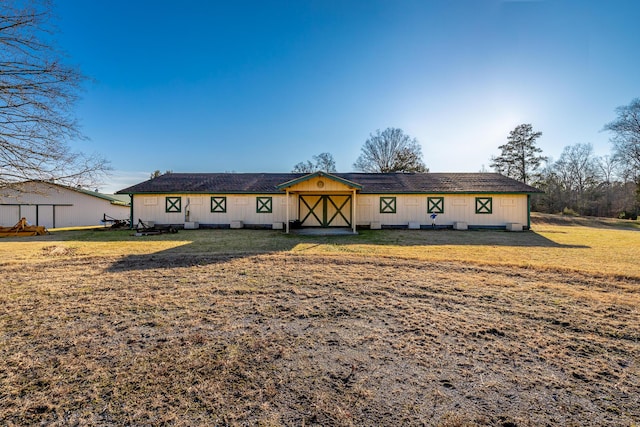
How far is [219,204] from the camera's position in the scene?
17766 mm

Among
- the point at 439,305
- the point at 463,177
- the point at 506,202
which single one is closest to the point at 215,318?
the point at 439,305

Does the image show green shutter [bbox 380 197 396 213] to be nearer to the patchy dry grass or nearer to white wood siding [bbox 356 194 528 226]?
white wood siding [bbox 356 194 528 226]

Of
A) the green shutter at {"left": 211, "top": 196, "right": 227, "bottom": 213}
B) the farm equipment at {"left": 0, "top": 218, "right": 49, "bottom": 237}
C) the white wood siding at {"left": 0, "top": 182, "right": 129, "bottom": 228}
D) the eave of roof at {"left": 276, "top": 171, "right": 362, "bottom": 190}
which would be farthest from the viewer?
the white wood siding at {"left": 0, "top": 182, "right": 129, "bottom": 228}

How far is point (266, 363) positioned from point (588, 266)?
861 centimetres

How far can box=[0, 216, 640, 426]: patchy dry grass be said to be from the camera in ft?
7.35

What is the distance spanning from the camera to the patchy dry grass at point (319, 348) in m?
2.24

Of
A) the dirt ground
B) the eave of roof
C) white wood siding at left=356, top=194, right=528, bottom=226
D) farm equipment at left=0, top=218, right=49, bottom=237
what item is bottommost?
the dirt ground

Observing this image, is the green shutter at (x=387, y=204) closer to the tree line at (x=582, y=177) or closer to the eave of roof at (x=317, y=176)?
the eave of roof at (x=317, y=176)

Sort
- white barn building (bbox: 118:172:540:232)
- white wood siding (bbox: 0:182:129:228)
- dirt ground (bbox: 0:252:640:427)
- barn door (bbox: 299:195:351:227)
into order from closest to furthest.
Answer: dirt ground (bbox: 0:252:640:427), white barn building (bbox: 118:172:540:232), barn door (bbox: 299:195:351:227), white wood siding (bbox: 0:182:129:228)

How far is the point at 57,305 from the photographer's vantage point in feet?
14.4

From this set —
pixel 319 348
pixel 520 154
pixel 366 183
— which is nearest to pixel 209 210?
pixel 366 183

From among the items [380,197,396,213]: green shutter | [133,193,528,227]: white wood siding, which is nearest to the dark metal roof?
[133,193,528,227]: white wood siding

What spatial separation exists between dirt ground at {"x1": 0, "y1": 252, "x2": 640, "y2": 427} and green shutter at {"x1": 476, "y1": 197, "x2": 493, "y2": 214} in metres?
12.0

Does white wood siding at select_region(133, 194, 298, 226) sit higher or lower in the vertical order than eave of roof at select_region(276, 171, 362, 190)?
lower
